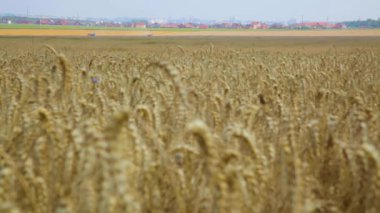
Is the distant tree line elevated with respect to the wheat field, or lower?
elevated

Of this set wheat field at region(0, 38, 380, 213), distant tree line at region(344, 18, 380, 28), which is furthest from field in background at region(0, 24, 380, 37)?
distant tree line at region(344, 18, 380, 28)

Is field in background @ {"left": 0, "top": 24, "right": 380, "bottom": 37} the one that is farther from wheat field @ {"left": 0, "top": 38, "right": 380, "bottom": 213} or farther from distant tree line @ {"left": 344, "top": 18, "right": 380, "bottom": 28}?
distant tree line @ {"left": 344, "top": 18, "right": 380, "bottom": 28}

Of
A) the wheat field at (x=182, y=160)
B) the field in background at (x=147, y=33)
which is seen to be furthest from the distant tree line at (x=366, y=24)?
the wheat field at (x=182, y=160)

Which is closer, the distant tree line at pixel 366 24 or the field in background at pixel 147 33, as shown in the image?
the field in background at pixel 147 33

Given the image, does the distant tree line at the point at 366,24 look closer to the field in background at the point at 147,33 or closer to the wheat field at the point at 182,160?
the field in background at the point at 147,33

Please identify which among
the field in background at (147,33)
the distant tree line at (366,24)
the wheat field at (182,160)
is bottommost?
the wheat field at (182,160)

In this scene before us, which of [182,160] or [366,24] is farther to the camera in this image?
[366,24]

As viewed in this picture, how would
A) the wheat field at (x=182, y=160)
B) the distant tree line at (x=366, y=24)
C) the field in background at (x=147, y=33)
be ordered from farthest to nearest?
the distant tree line at (x=366, y=24)
the field in background at (x=147, y=33)
the wheat field at (x=182, y=160)

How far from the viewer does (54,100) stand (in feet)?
8.79

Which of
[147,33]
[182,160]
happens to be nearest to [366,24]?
[147,33]

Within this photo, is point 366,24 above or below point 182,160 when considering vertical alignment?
above

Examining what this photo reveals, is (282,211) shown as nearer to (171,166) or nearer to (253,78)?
(171,166)

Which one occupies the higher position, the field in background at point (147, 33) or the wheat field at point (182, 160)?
the field in background at point (147, 33)

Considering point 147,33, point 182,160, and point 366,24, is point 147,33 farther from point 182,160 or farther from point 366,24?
point 366,24
